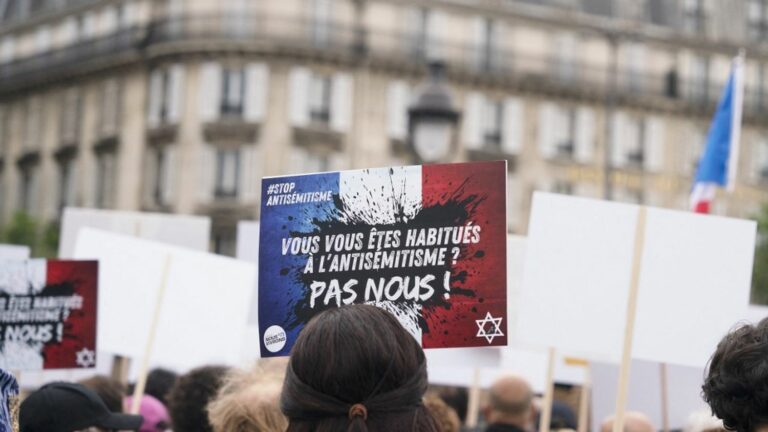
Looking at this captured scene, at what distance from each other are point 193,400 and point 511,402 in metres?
2.38

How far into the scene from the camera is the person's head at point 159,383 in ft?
32.5

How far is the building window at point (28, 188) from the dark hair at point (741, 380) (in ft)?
172

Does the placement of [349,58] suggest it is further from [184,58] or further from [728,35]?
[728,35]

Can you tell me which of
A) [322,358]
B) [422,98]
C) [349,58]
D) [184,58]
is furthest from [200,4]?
[322,358]

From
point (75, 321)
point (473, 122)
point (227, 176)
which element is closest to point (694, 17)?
point (473, 122)

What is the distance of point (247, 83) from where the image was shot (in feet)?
159

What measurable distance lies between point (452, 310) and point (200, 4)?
45086 mm

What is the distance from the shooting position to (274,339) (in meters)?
5.21

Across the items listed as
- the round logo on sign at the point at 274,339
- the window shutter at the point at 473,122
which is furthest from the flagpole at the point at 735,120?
the window shutter at the point at 473,122

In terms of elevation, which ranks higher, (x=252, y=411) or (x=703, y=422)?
(x=252, y=411)

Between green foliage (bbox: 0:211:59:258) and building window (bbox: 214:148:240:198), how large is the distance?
491 cm

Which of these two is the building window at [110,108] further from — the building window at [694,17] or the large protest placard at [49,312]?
the large protest placard at [49,312]

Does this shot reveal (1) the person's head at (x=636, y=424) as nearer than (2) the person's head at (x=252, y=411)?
No

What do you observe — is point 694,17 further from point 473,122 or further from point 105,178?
point 105,178
